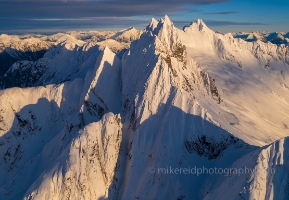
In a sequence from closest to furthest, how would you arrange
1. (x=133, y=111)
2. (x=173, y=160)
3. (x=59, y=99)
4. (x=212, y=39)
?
(x=173, y=160) → (x=133, y=111) → (x=59, y=99) → (x=212, y=39)

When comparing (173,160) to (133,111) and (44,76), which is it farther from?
(44,76)

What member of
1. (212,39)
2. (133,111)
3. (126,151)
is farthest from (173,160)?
(212,39)

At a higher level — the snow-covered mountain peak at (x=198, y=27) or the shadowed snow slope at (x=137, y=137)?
the snow-covered mountain peak at (x=198, y=27)

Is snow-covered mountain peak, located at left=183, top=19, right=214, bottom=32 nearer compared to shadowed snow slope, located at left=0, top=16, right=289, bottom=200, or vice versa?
shadowed snow slope, located at left=0, top=16, right=289, bottom=200

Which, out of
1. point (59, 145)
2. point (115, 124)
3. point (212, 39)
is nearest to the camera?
point (115, 124)

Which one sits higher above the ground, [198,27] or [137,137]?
[198,27]

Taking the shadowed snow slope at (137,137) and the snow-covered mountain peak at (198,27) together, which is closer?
the shadowed snow slope at (137,137)

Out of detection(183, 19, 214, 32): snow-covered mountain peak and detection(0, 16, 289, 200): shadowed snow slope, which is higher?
detection(183, 19, 214, 32): snow-covered mountain peak

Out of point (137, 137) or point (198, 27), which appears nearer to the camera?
point (137, 137)
